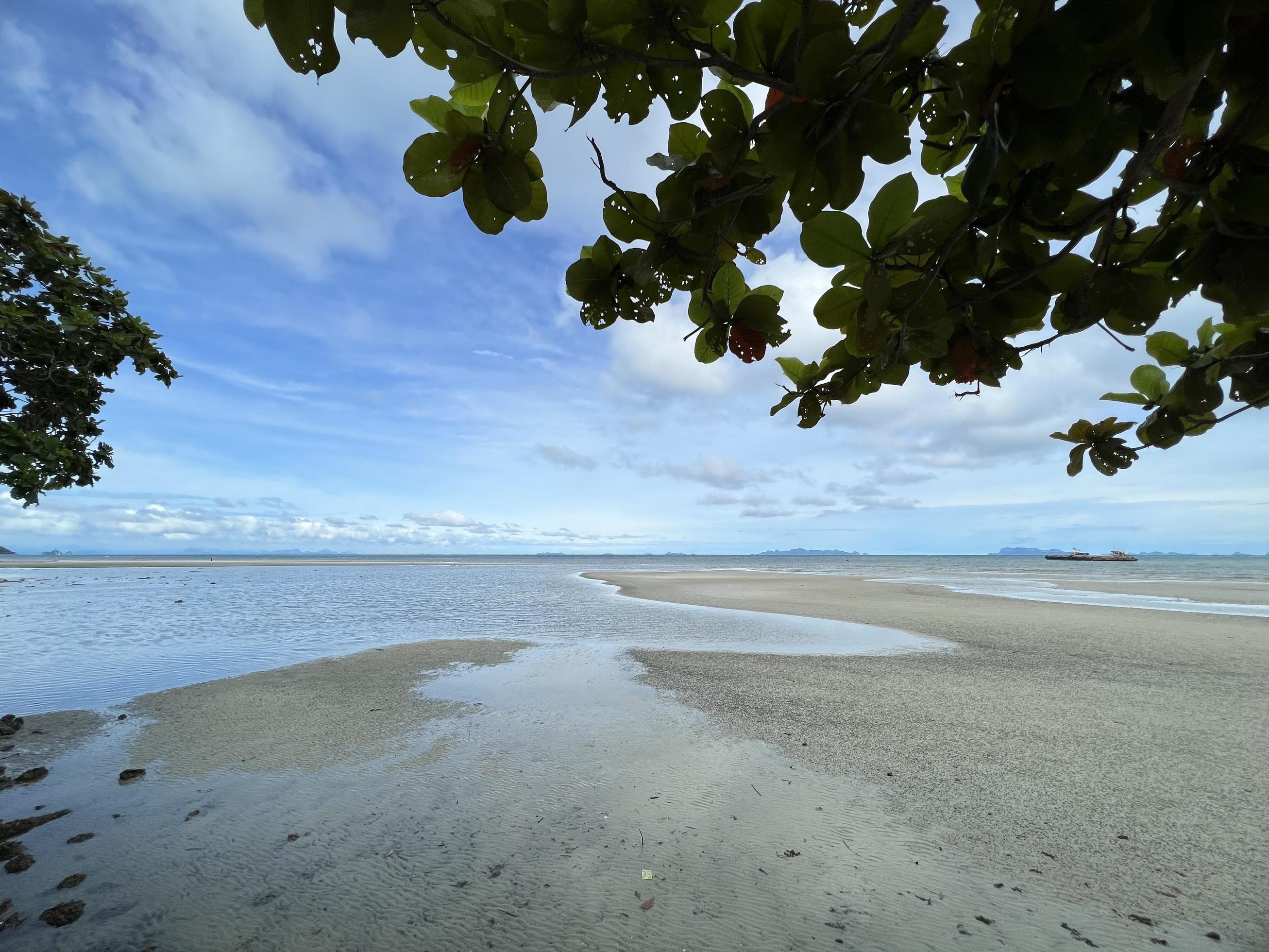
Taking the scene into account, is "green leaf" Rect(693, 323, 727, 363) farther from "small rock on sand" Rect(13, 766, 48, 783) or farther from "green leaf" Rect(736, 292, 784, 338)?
"small rock on sand" Rect(13, 766, 48, 783)

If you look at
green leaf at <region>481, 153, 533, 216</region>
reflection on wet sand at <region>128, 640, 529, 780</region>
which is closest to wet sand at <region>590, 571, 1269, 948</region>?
reflection on wet sand at <region>128, 640, 529, 780</region>

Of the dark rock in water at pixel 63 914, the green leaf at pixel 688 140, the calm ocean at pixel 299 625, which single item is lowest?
→ the calm ocean at pixel 299 625

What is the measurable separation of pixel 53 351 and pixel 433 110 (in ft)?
13.0

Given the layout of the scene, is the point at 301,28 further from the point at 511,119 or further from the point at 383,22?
the point at 511,119

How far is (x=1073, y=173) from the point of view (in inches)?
27.3

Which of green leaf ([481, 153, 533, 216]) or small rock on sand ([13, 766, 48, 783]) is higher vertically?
green leaf ([481, 153, 533, 216])

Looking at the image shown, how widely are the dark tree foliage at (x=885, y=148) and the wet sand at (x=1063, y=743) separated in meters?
2.16

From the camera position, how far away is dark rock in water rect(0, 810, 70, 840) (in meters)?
2.40

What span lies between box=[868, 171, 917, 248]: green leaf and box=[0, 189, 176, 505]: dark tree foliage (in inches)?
165

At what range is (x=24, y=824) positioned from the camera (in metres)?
2.48

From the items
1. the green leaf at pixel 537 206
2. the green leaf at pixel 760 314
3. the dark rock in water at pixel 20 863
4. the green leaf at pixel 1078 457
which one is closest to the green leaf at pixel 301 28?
the green leaf at pixel 537 206

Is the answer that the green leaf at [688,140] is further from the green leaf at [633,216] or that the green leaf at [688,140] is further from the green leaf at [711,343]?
the green leaf at [711,343]

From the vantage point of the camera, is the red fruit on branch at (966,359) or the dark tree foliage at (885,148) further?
the red fruit on branch at (966,359)

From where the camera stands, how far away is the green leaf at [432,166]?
65 centimetres
